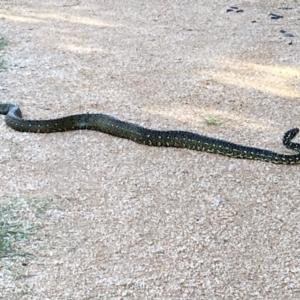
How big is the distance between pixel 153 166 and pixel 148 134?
543 millimetres

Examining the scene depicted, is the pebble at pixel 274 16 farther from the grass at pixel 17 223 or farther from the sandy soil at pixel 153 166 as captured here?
the grass at pixel 17 223

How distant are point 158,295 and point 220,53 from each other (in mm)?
5793

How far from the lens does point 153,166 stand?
6.77m

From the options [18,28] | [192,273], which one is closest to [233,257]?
[192,273]

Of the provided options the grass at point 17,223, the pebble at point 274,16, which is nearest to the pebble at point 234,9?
the pebble at point 274,16

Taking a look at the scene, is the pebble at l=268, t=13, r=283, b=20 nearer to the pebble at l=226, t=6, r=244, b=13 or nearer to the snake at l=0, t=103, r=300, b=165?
the pebble at l=226, t=6, r=244, b=13

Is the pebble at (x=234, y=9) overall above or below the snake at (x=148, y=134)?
below

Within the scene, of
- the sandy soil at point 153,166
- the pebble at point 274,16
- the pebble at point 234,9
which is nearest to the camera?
the sandy soil at point 153,166

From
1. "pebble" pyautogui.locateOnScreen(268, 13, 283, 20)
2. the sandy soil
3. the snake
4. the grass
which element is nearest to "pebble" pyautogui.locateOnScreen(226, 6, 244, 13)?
the sandy soil

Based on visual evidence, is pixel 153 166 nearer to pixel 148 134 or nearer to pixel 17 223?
pixel 148 134

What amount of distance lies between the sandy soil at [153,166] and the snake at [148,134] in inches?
3.7

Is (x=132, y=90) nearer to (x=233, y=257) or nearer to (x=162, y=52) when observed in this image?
(x=162, y=52)

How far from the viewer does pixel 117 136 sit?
746cm

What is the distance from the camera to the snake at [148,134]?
6867mm
